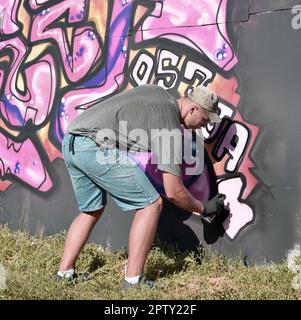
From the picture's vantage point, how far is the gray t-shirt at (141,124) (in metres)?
3.76

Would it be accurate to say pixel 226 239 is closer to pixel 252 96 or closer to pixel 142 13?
pixel 252 96

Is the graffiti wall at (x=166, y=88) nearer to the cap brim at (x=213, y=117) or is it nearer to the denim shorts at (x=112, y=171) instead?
the cap brim at (x=213, y=117)

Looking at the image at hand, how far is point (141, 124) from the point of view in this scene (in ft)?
12.7

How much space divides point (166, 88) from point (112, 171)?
44.8 inches

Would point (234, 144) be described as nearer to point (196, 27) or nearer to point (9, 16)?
point (196, 27)

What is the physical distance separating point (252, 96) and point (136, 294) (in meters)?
1.72

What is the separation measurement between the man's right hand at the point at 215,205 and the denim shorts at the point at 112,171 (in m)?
0.49

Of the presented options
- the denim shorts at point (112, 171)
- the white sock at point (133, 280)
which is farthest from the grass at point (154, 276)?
the denim shorts at point (112, 171)

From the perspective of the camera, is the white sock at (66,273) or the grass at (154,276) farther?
the white sock at (66,273)

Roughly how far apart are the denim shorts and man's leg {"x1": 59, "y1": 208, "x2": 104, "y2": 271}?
0.29 m

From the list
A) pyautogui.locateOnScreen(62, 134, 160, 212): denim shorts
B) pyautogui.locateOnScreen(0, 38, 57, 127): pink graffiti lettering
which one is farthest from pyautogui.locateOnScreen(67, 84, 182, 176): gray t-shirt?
pyautogui.locateOnScreen(0, 38, 57, 127): pink graffiti lettering

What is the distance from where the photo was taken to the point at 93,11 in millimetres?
5254

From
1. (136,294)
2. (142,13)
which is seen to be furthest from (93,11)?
(136,294)

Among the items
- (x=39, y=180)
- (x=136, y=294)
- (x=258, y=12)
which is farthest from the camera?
(x=39, y=180)
